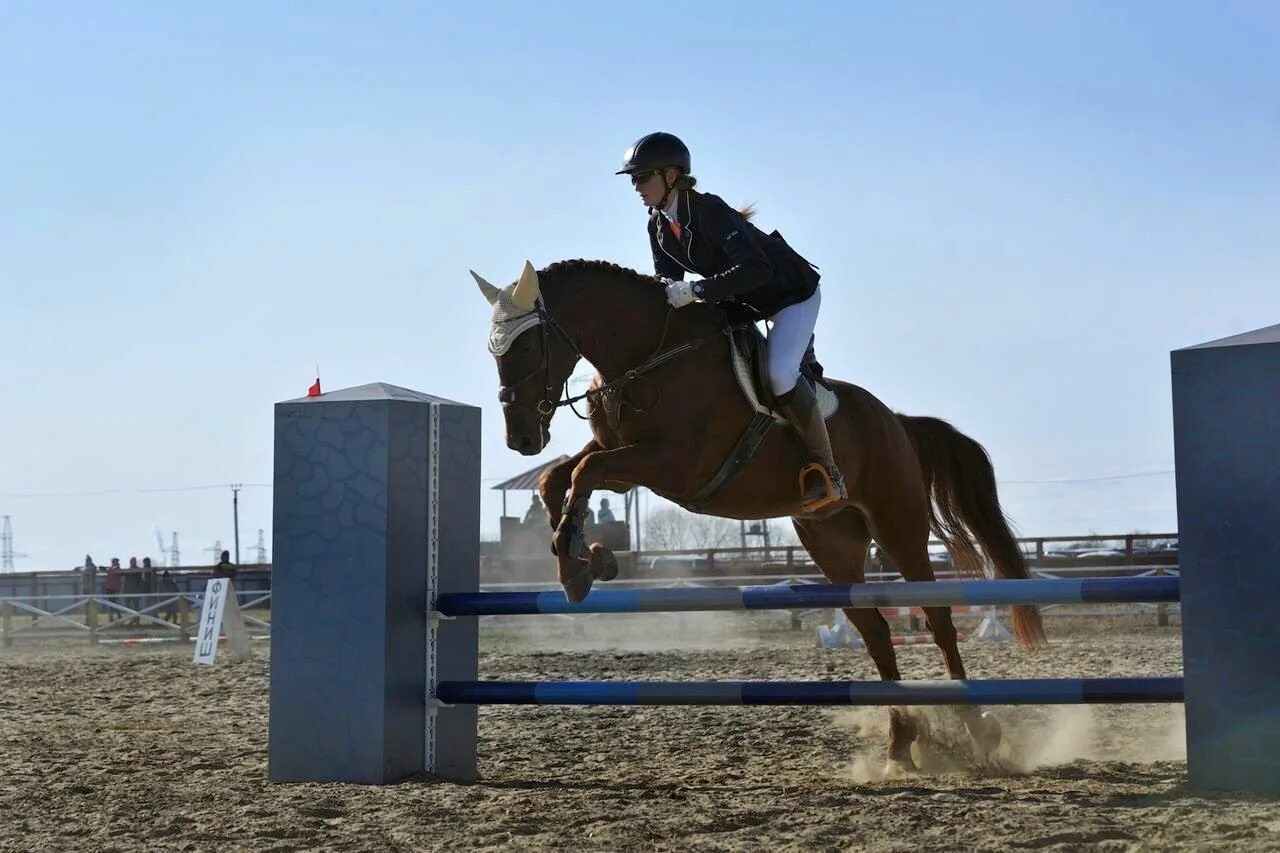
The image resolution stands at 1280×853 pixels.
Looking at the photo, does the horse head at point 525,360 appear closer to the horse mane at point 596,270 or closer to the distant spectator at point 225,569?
the horse mane at point 596,270

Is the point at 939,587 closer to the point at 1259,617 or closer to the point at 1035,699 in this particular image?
the point at 1035,699

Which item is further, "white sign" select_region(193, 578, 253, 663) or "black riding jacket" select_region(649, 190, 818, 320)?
"white sign" select_region(193, 578, 253, 663)

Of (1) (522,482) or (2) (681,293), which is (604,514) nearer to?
(1) (522,482)

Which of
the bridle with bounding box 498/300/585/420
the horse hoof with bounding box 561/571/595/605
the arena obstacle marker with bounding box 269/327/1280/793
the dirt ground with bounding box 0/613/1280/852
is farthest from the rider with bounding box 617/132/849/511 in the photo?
the dirt ground with bounding box 0/613/1280/852

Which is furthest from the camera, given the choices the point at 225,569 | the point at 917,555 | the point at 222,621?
the point at 225,569

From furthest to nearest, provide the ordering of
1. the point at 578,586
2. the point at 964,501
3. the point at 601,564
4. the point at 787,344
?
the point at 964,501 → the point at 787,344 → the point at 601,564 → the point at 578,586

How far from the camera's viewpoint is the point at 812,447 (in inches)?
222

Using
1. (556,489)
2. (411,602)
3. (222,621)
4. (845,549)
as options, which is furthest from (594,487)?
(222,621)

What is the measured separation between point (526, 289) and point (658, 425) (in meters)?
0.71

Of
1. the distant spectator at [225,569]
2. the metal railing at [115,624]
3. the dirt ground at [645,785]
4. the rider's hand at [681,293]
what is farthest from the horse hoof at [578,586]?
the distant spectator at [225,569]

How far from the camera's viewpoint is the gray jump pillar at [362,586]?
5.21 metres

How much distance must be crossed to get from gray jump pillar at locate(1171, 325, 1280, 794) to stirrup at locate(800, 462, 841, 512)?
1.59m

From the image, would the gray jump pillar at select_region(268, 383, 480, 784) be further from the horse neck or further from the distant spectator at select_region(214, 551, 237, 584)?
the distant spectator at select_region(214, 551, 237, 584)

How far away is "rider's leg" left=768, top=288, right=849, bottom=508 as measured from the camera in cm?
553
